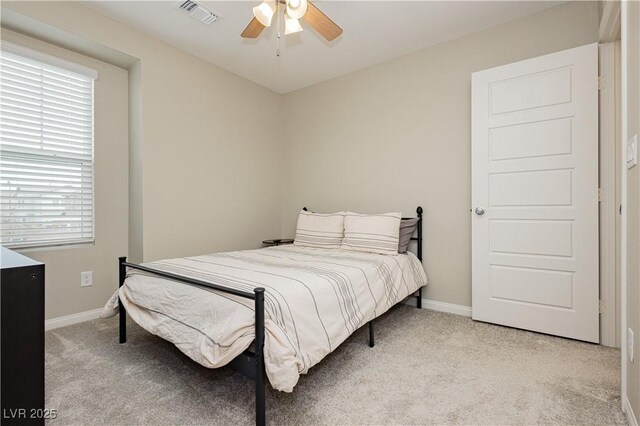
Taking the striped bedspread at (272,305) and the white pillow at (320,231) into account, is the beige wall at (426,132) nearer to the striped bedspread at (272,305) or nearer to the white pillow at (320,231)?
the white pillow at (320,231)

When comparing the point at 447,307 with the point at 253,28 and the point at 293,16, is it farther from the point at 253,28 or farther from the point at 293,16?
the point at 253,28

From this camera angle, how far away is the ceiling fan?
2.00m

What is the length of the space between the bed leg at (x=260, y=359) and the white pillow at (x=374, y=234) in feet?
5.75

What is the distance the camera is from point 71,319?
273 cm

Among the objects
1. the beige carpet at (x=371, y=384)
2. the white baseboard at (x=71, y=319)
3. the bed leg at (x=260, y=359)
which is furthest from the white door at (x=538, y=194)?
the white baseboard at (x=71, y=319)

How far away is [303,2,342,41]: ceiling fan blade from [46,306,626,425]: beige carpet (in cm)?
229

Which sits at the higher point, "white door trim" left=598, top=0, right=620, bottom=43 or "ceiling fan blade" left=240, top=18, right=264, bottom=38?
"ceiling fan blade" left=240, top=18, right=264, bottom=38

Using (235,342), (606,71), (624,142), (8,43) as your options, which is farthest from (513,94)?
(8,43)

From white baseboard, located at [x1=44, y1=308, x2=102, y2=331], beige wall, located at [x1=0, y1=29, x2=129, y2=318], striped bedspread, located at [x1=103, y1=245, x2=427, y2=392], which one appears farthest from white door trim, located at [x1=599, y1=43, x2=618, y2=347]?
white baseboard, located at [x1=44, y1=308, x2=102, y2=331]

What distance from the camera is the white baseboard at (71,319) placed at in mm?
2615

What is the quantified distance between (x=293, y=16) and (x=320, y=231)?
6.52 feet

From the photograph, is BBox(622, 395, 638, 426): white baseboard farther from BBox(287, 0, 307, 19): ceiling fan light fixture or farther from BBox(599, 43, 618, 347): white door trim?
BBox(287, 0, 307, 19): ceiling fan light fixture

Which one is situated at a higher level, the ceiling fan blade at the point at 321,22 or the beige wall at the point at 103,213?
the ceiling fan blade at the point at 321,22

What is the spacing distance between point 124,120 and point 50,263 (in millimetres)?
1438
